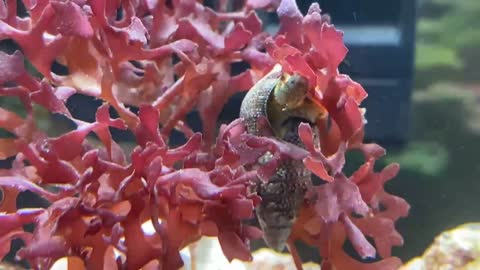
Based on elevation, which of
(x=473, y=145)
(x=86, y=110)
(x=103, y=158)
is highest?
(x=103, y=158)

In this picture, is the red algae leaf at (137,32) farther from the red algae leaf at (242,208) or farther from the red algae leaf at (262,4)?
the red algae leaf at (262,4)

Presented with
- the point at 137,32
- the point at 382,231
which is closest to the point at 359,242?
the point at 382,231

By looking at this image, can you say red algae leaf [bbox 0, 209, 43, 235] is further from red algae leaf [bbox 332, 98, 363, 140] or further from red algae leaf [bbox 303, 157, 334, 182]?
red algae leaf [bbox 332, 98, 363, 140]

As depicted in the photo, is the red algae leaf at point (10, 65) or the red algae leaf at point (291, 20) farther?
the red algae leaf at point (291, 20)

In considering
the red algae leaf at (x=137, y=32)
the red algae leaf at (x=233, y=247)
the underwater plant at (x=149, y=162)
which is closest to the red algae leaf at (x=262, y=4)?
the underwater plant at (x=149, y=162)

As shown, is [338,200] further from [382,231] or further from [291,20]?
[291,20]

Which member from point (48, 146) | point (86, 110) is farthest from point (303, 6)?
point (48, 146)

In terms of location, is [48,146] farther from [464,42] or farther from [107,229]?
[464,42]

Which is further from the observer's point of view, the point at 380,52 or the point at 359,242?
the point at 380,52
